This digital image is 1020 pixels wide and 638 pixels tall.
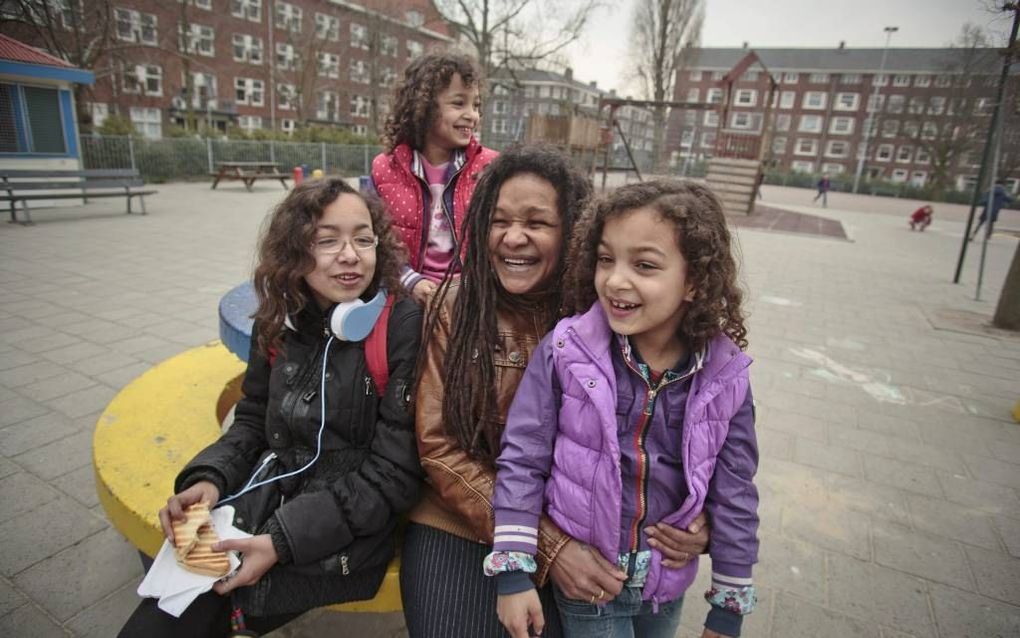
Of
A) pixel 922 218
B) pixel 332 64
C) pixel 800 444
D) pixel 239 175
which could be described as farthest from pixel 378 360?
pixel 332 64

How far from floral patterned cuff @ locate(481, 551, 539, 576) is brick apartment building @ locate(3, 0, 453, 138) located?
27.2 metres

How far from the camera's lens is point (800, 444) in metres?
3.51

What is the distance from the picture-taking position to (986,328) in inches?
→ 251

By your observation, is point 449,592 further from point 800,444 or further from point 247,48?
point 247,48

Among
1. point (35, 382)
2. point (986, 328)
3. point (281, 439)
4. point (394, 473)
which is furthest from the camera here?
point (986, 328)

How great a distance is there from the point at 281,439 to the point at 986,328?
7933 mm

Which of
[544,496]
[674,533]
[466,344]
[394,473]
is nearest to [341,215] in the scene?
Result: [466,344]

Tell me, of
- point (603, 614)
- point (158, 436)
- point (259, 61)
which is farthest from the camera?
point (259, 61)

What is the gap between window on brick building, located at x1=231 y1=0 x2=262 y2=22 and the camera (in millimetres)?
33562

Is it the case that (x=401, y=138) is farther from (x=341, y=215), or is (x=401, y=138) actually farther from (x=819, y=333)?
(x=819, y=333)

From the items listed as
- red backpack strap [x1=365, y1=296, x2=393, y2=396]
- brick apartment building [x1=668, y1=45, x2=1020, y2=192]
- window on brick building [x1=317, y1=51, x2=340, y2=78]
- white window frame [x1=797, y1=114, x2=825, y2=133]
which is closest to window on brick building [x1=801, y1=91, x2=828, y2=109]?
brick apartment building [x1=668, y1=45, x2=1020, y2=192]

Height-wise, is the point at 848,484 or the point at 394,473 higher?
the point at 394,473

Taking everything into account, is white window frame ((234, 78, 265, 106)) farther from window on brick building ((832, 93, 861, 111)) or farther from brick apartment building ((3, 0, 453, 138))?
window on brick building ((832, 93, 861, 111))

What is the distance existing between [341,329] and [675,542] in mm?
1070
